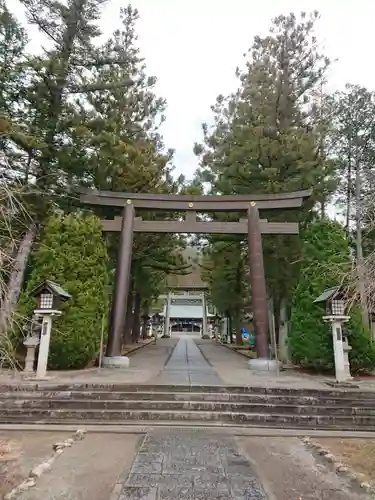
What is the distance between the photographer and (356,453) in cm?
500

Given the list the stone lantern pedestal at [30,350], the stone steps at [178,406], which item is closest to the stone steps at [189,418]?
the stone steps at [178,406]

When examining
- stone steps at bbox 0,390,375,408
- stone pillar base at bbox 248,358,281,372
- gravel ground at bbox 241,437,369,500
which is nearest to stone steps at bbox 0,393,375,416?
stone steps at bbox 0,390,375,408

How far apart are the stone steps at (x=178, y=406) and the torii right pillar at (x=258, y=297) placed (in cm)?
475

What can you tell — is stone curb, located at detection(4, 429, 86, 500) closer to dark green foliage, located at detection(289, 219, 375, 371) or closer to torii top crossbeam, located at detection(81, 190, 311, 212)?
dark green foliage, located at detection(289, 219, 375, 371)

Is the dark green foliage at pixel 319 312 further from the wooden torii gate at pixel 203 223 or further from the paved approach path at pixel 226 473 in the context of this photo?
the paved approach path at pixel 226 473

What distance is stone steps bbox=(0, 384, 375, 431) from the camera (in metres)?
6.63

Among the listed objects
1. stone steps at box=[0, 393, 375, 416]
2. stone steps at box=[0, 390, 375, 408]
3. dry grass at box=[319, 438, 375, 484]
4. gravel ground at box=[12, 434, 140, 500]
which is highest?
stone steps at box=[0, 390, 375, 408]

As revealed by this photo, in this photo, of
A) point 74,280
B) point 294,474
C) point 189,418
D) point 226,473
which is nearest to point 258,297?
point 74,280

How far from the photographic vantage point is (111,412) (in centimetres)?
680

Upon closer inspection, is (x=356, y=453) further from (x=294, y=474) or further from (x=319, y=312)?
(x=319, y=312)

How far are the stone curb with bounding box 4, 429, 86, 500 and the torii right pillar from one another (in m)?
7.31

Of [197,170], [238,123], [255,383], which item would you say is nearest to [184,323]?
[197,170]

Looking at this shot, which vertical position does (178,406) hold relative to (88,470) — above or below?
above

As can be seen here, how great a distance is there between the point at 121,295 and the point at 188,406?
5.93 m
